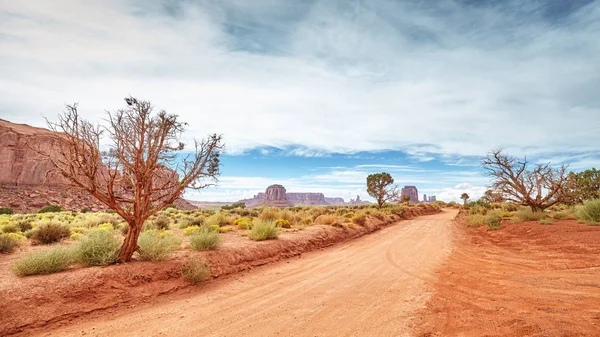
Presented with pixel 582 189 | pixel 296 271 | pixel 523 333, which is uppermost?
pixel 582 189

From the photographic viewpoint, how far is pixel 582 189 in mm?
22422

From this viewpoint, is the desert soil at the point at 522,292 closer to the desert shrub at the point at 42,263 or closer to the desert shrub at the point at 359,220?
the desert shrub at the point at 42,263

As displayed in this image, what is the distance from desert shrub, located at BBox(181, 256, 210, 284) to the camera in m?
8.38

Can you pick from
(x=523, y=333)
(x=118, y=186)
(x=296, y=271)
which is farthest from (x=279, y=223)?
(x=523, y=333)

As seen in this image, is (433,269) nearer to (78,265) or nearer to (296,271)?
(296,271)

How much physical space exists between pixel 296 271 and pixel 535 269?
7269mm

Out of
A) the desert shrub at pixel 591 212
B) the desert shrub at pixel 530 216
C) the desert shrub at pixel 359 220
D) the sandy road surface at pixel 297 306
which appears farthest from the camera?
the desert shrub at pixel 359 220

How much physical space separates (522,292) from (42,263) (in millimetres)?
11390

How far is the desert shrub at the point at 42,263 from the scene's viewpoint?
7.17 meters

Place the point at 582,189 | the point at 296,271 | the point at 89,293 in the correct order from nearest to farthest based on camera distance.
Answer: the point at 89,293 → the point at 296,271 → the point at 582,189

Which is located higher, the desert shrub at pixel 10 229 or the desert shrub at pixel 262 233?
the desert shrub at pixel 262 233

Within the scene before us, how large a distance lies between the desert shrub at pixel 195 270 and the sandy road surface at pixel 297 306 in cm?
41

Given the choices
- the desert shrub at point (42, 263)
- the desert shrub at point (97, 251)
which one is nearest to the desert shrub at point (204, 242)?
the desert shrub at point (97, 251)

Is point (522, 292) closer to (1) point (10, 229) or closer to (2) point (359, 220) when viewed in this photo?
(2) point (359, 220)
